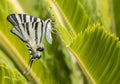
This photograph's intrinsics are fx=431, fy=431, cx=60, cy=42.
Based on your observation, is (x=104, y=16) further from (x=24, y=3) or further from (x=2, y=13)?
(x=2, y=13)

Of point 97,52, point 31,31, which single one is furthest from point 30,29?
point 97,52

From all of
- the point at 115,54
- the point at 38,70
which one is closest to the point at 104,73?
the point at 115,54

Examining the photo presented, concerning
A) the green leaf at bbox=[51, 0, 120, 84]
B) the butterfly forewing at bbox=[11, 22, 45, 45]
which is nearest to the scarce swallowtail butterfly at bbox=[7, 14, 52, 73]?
the butterfly forewing at bbox=[11, 22, 45, 45]

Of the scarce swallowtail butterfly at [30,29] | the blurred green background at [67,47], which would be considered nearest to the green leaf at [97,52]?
the blurred green background at [67,47]

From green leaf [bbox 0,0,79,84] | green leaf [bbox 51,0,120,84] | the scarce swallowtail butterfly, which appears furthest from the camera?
green leaf [bbox 0,0,79,84]

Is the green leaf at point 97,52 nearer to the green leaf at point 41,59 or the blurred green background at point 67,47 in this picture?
the blurred green background at point 67,47

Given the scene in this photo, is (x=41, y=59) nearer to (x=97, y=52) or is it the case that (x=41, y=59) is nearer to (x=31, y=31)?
(x=97, y=52)

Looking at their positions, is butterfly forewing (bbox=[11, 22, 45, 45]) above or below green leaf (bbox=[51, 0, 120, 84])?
above

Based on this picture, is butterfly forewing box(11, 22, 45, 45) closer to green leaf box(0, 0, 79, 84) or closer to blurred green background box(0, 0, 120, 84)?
blurred green background box(0, 0, 120, 84)

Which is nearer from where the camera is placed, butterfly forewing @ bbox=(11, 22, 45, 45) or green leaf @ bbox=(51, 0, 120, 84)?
butterfly forewing @ bbox=(11, 22, 45, 45)
